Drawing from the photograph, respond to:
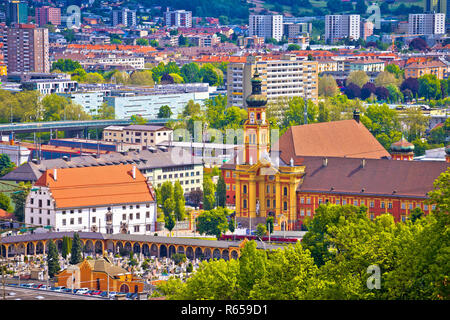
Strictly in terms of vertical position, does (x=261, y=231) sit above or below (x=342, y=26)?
below

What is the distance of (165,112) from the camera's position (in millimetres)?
102625

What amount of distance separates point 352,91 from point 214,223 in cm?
7308

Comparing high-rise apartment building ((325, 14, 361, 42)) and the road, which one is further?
high-rise apartment building ((325, 14, 361, 42))

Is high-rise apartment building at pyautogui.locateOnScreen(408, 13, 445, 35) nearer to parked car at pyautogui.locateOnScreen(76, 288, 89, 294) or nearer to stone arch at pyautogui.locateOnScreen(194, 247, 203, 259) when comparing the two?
stone arch at pyautogui.locateOnScreen(194, 247, 203, 259)

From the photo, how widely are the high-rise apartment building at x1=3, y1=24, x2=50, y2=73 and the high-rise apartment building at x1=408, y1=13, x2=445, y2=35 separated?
235 feet

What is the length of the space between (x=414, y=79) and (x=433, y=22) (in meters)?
66.0

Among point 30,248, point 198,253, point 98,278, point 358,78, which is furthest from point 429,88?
point 98,278

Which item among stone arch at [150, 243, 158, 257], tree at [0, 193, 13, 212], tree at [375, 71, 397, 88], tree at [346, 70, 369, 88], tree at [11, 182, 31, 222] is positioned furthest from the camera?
tree at [346, 70, 369, 88]

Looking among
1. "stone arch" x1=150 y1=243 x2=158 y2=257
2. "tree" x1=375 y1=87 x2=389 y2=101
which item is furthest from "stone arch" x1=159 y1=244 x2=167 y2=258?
"tree" x1=375 y1=87 x2=389 y2=101

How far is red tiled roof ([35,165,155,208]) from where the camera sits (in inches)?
2205

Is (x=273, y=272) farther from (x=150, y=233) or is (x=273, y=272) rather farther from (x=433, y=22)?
(x=433, y=22)

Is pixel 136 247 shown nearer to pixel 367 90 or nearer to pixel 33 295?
pixel 33 295

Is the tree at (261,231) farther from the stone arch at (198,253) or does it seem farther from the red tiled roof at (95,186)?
the red tiled roof at (95,186)
